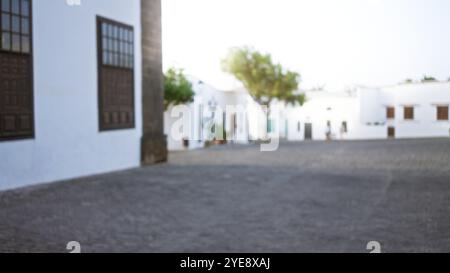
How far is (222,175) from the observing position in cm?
1055

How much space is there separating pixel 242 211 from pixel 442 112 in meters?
2.98

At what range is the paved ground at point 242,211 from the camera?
5.00 metres

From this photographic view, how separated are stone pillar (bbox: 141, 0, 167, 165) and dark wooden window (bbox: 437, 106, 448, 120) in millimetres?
9134

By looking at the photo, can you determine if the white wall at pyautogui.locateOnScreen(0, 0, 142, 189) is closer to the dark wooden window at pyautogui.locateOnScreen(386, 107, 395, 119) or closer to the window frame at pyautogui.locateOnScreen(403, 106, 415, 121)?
the dark wooden window at pyautogui.locateOnScreen(386, 107, 395, 119)

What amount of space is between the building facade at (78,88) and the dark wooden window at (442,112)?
267 inches

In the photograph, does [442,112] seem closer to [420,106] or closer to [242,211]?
[420,106]

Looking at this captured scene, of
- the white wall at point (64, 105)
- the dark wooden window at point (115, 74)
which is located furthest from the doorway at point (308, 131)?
the white wall at point (64, 105)

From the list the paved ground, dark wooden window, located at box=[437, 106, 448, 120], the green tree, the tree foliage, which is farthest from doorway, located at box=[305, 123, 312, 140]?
dark wooden window, located at box=[437, 106, 448, 120]

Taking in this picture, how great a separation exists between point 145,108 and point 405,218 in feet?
27.4

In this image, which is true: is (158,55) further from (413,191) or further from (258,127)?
(413,191)

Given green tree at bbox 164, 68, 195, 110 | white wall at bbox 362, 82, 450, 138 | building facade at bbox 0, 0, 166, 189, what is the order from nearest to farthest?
white wall at bbox 362, 82, 450, 138 → building facade at bbox 0, 0, 166, 189 → green tree at bbox 164, 68, 195, 110

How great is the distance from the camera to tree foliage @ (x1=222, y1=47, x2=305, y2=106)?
2978 centimetres

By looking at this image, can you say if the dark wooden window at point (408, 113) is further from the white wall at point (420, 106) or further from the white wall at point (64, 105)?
the white wall at point (64, 105)
